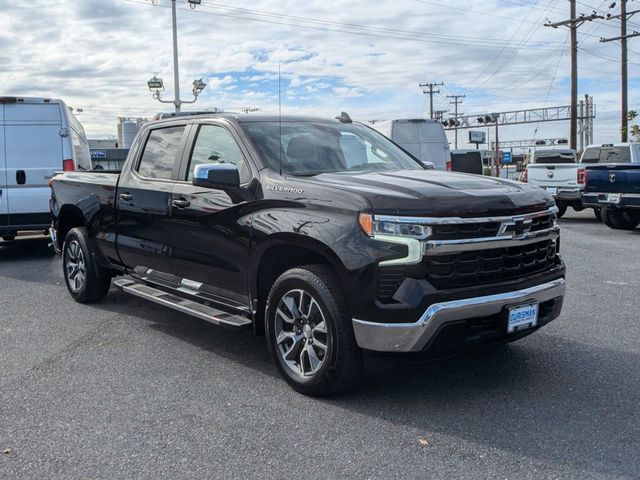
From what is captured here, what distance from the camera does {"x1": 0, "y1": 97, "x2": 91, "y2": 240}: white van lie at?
10.4 m

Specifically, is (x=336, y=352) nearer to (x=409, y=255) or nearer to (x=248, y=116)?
(x=409, y=255)

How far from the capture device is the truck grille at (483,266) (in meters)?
3.92

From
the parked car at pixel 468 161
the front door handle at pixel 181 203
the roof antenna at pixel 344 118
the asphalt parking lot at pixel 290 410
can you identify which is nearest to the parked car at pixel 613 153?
the parked car at pixel 468 161

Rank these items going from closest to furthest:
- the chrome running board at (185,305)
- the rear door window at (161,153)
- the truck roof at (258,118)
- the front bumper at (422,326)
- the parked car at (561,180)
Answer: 1. the front bumper at (422,326)
2. the chrome running board at (185,305)
3. the truck roof at (258,118)
4. the rear door window at (161,153)
5. the parked car at (561,180)

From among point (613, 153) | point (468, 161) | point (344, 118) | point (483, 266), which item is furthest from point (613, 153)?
point (483, 266)

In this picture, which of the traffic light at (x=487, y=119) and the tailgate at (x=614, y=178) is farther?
the traffic light at (x=487, y=119)

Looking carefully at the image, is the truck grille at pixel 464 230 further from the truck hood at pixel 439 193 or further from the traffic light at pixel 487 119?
the traffic light at pixel 487 119

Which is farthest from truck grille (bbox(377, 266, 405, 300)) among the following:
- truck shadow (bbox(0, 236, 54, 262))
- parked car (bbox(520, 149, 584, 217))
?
parked car (bbox(520, 149, 584, 217))

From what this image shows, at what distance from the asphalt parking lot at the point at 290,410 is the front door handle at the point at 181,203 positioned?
121 cm

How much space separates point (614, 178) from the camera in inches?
513

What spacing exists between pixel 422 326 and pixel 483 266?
61 centimetres

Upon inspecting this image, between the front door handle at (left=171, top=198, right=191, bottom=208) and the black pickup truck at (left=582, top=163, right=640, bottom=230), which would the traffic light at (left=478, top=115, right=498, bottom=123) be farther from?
the front door handle at (left=171, top=198, right=191, bottom=208)

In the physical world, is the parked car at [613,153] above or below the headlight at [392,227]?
above

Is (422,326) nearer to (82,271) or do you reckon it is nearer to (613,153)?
(82,271)
